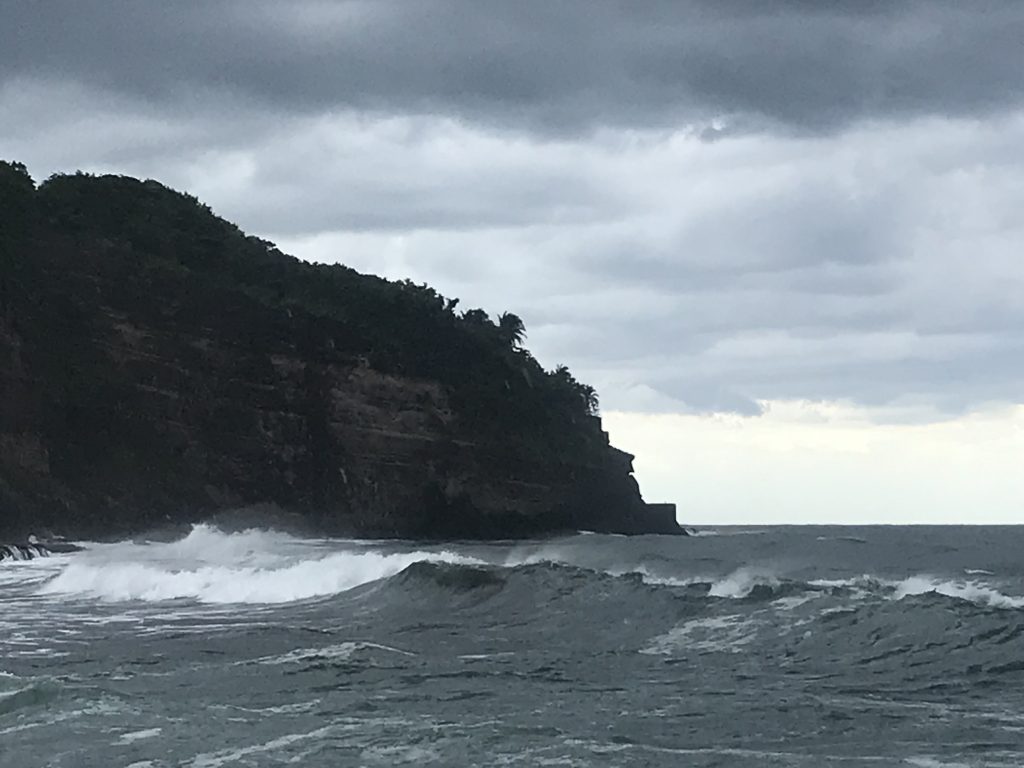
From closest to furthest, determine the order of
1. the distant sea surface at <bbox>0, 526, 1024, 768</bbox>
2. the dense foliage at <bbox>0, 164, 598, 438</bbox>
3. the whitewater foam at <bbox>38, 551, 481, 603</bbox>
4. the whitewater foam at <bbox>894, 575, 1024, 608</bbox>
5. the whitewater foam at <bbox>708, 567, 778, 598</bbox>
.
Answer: the distant sea surface at <bbox>0, 526, 1024, 768</bbox>
the whitewater foam at <bbox>894, 575, 1024, 608</bbox>
the whitewater foam at <bbox>708, 567, 778, 598</bbox>
the whitewater foam at <bbox>38, 551, 481, 603</bbox>
the dense foliage at <bbox>0, 164, 598, 438</bbox>

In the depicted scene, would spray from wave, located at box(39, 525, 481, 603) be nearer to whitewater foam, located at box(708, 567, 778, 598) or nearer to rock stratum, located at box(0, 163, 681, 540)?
whitewater foam, located at box(708, 567, 778, 598)

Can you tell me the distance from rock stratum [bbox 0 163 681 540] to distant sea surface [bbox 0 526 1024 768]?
1172 inches

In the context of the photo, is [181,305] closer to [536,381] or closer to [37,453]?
[37,453]

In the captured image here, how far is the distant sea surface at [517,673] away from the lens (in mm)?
10422

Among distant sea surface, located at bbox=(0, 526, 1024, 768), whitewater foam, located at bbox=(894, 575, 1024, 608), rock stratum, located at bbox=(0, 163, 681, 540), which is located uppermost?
rock stratum, located at bbox=(0, 163, 681, 540)

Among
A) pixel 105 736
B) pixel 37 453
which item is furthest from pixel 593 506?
pixel 105 736

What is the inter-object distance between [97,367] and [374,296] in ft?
57.9

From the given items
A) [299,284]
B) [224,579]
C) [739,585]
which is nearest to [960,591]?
[739,585]

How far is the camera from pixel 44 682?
13.3m

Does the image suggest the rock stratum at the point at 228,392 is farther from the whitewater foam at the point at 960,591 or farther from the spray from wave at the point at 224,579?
the whitewater foam at the point at 960,591

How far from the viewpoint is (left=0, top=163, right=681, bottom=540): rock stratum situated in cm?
5506

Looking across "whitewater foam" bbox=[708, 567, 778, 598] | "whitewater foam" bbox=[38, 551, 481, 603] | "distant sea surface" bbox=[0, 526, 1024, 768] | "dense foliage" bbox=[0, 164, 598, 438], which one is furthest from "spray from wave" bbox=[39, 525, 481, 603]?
"dense foliage" bbox=[0, 164, 598, 438]

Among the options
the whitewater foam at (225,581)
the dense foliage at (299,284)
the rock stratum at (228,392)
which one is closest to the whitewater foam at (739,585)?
the whitewater foam at (225,581)

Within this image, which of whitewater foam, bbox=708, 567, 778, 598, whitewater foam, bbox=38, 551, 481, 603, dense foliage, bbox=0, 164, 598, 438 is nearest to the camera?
whitewater foam, bbox=708, 567, 778, 598
